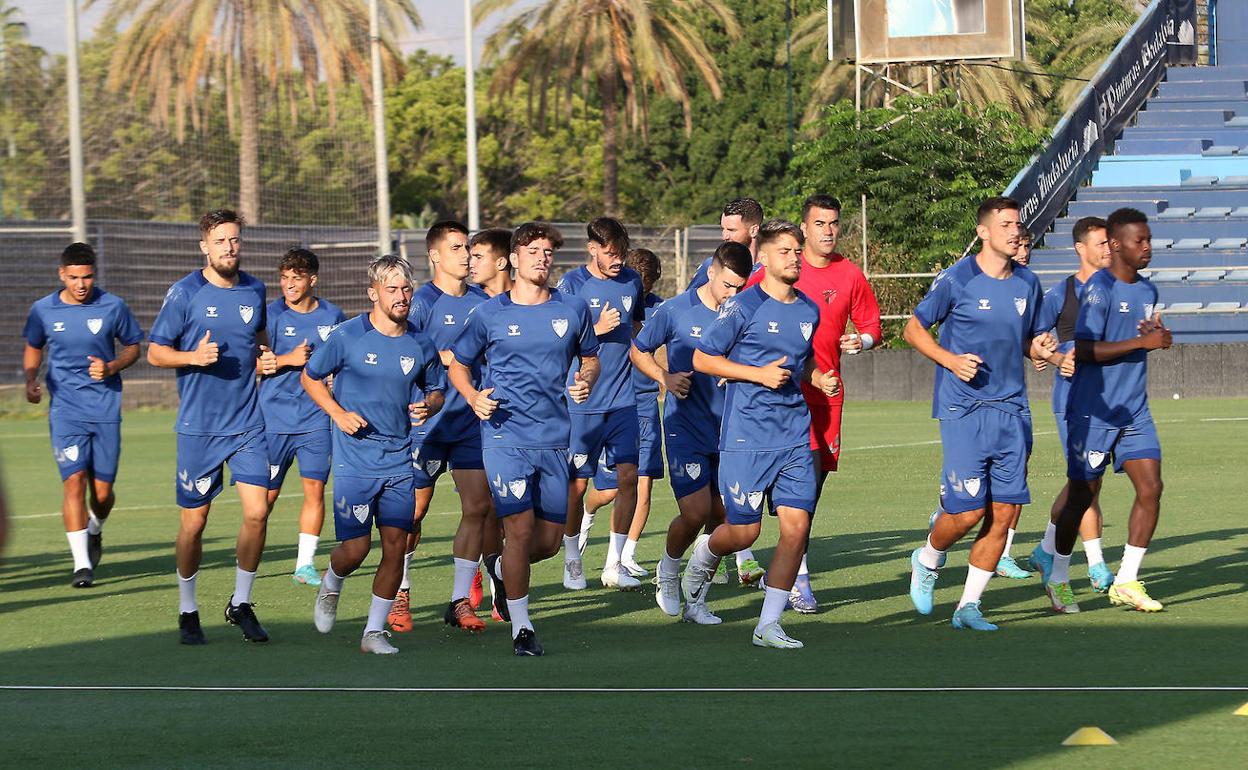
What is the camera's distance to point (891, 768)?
6020mm

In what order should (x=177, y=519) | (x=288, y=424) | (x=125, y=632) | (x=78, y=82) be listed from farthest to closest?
(x=78, y=82) < (x=177, y=519) < (x=288, y=424) < (x=125, y=632)

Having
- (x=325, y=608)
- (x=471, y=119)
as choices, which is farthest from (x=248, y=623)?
(x=471, y=119)

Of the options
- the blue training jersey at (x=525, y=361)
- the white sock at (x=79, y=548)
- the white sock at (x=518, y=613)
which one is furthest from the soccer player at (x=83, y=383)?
the white sock at (x=518, y=613)

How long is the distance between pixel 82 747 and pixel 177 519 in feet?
30.7

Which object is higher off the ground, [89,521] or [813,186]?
[813,186]

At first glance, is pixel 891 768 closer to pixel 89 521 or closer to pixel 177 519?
pixel 89 521

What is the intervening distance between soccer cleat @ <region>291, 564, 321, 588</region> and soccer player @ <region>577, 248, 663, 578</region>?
169 centimetres

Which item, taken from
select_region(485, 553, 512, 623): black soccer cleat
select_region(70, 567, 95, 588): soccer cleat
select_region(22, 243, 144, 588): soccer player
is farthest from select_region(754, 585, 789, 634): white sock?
select_region(22, 243, 144, 588): soccer player

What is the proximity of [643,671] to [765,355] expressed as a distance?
1.74 meters

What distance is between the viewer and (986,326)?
9188 millimetres

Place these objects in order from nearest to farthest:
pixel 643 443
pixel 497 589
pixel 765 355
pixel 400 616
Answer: pixel 765 355, pixel 400 616, pixel 497 589, pixel 643 443

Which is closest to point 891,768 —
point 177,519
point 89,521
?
point 89,521

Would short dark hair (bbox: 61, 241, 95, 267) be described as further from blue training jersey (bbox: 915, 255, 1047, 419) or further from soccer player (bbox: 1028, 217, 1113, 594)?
soccer player (bbox: 1028, 217, 1113, 594)

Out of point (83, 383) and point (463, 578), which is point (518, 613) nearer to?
point (463, 578)
